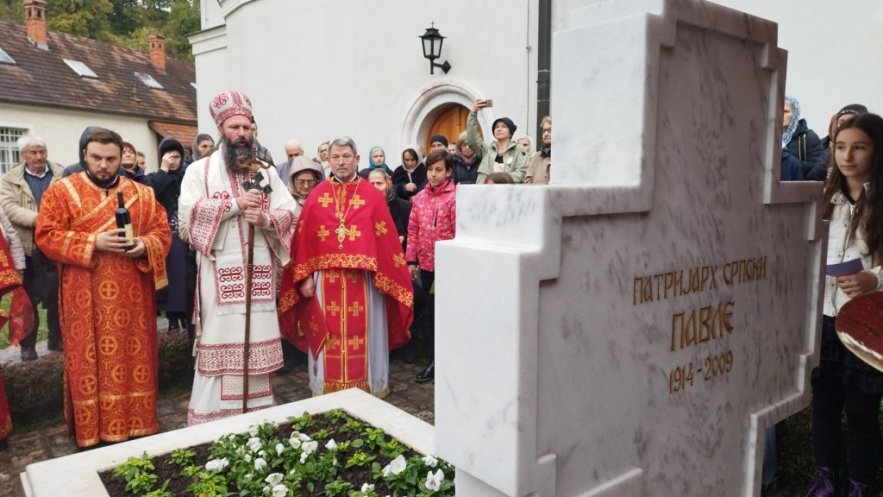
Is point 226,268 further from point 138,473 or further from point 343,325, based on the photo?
point 138,473

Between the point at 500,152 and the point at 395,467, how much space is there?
4876mm

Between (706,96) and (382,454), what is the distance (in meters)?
1.98

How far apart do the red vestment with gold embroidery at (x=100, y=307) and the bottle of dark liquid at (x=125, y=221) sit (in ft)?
0.39

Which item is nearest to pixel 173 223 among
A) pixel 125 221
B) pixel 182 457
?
pixel 125 221

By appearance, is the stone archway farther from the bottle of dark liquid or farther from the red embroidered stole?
the bottle of dark liquid

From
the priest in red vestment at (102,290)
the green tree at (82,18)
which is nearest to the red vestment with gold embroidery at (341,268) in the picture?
the priest in red vestment at (102,290)

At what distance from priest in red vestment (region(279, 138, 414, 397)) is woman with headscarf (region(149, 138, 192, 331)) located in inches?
62.6

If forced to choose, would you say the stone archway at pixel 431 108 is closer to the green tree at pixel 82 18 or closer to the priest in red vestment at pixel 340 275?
the priest in red vestment at pixel 340 275

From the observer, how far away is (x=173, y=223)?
6.16m

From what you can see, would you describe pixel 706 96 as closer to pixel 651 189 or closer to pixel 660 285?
pixel 651 189

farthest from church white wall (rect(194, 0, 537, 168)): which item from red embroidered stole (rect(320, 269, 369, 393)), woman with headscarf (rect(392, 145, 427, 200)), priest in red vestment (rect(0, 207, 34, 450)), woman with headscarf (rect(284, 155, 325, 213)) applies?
priest in red vestment (rect(0, 207, 34, 450))

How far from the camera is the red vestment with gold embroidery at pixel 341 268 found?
15.9ft

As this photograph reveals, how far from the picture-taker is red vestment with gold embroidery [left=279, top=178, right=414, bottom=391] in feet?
15.9

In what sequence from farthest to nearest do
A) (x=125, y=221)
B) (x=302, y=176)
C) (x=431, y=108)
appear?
(x=431, y=108)
(x=302, y=176)
(x=125, y=221)
